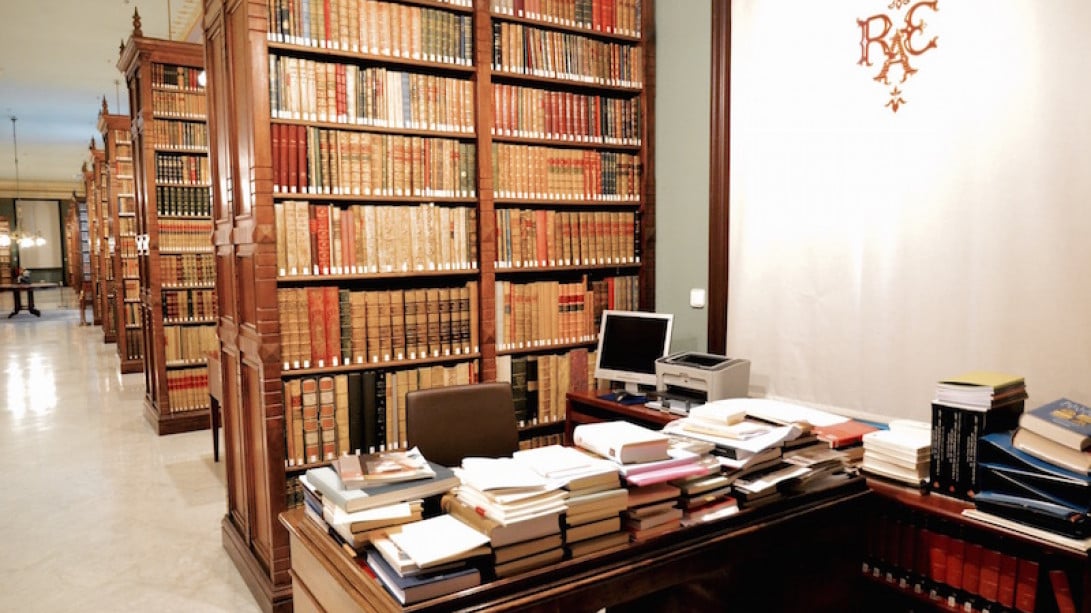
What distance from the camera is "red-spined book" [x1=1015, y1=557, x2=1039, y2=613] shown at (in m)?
1.97

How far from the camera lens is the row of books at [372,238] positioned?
10.1ft

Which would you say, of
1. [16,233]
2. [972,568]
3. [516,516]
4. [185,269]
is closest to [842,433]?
[972,568]

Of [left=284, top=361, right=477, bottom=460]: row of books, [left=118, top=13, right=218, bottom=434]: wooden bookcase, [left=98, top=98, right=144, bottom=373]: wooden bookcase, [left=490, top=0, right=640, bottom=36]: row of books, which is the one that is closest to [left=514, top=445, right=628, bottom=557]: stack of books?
[left=284, top=361, right=477, bottom=460]: row of books

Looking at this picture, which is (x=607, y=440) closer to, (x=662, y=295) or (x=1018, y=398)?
(x=1018, y=398)

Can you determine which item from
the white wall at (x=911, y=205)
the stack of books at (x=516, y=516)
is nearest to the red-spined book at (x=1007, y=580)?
the white wall at (x=911, y=205)

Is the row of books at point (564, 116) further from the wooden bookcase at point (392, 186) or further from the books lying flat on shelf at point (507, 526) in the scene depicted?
the books lying flat on shelf at point (507, 526)

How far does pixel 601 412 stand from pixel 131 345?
7.78 meters

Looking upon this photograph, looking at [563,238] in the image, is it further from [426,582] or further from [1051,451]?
[426,582]

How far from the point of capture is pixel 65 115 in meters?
11.8

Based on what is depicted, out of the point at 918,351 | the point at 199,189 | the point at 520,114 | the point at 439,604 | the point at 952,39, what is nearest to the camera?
the point at 439,604

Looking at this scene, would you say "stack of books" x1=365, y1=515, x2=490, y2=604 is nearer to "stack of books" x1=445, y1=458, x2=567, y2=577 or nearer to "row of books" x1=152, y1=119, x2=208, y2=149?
"stack of books" x1=445, y1=458, x2=567, y2=577

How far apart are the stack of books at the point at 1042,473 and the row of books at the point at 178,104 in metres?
6.24

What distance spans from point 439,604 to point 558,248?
8.69ft

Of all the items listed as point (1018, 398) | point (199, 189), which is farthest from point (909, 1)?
point (199, 189)
